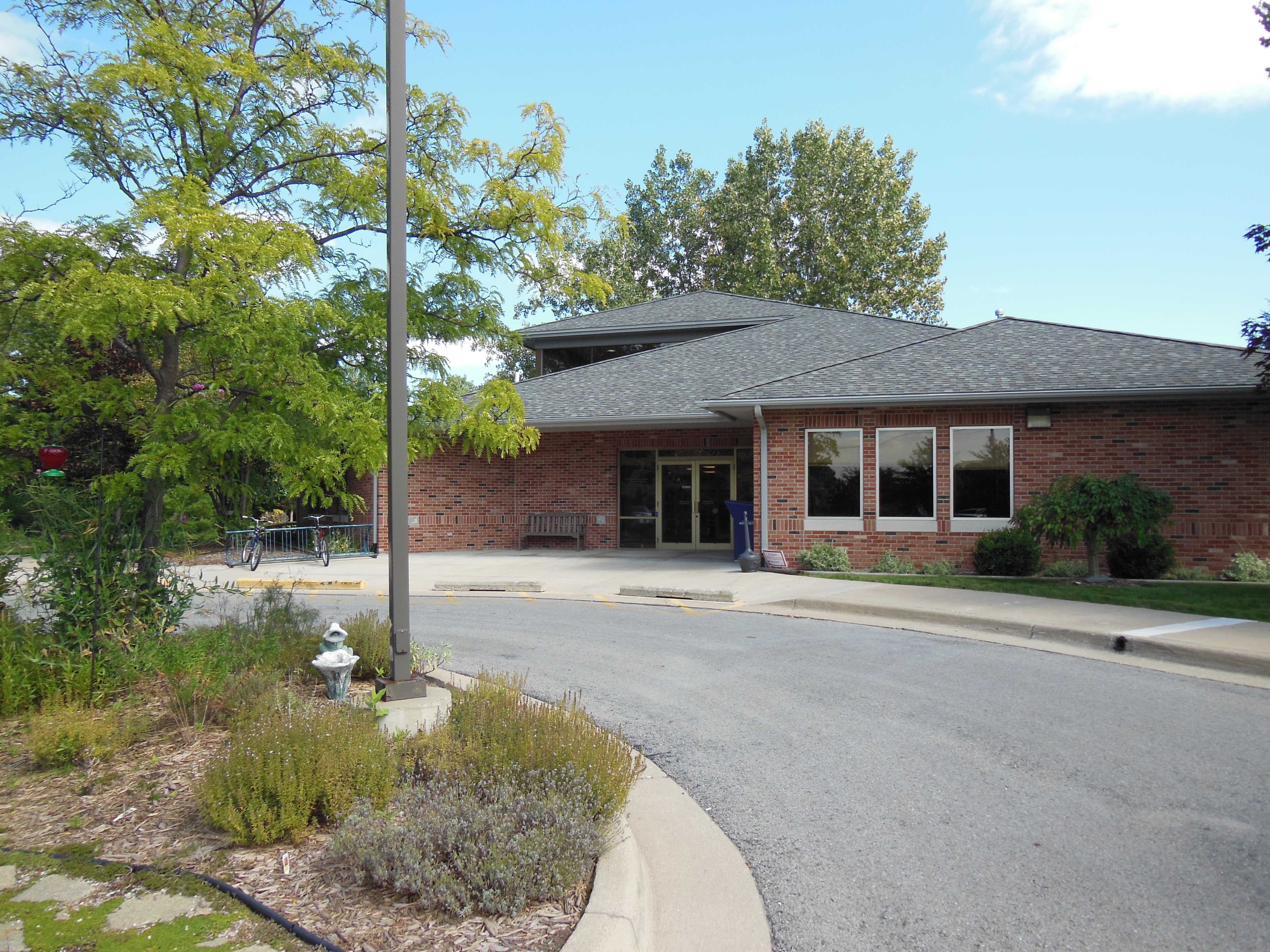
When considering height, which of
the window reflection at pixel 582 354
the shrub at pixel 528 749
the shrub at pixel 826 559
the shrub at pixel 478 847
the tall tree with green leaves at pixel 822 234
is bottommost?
the shrub at pixel 478 847

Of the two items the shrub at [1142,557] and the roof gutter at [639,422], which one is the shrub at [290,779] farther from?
the roof gutter at [639,422]

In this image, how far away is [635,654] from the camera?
9.02 meters

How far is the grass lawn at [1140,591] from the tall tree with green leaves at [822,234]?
1133 inches

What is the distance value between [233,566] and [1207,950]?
19.2 meters

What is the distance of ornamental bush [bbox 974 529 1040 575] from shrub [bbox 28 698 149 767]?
1351 centimetres

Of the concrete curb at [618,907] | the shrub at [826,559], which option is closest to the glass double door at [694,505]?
the shrub at [826,559]

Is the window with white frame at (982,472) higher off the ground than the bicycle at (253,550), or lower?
higher

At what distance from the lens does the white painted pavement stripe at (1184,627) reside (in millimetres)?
9180

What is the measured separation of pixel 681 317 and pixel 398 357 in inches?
848

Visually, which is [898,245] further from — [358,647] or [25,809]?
[25,809]

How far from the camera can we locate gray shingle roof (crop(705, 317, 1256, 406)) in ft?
49.2

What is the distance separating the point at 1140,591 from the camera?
12.8 metres

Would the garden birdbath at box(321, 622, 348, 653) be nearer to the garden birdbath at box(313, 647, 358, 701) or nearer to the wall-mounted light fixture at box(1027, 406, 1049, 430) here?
the garden birdbath at box(313, 647, 358, 701)

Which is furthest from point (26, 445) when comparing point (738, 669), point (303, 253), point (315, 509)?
point (315, 509)
